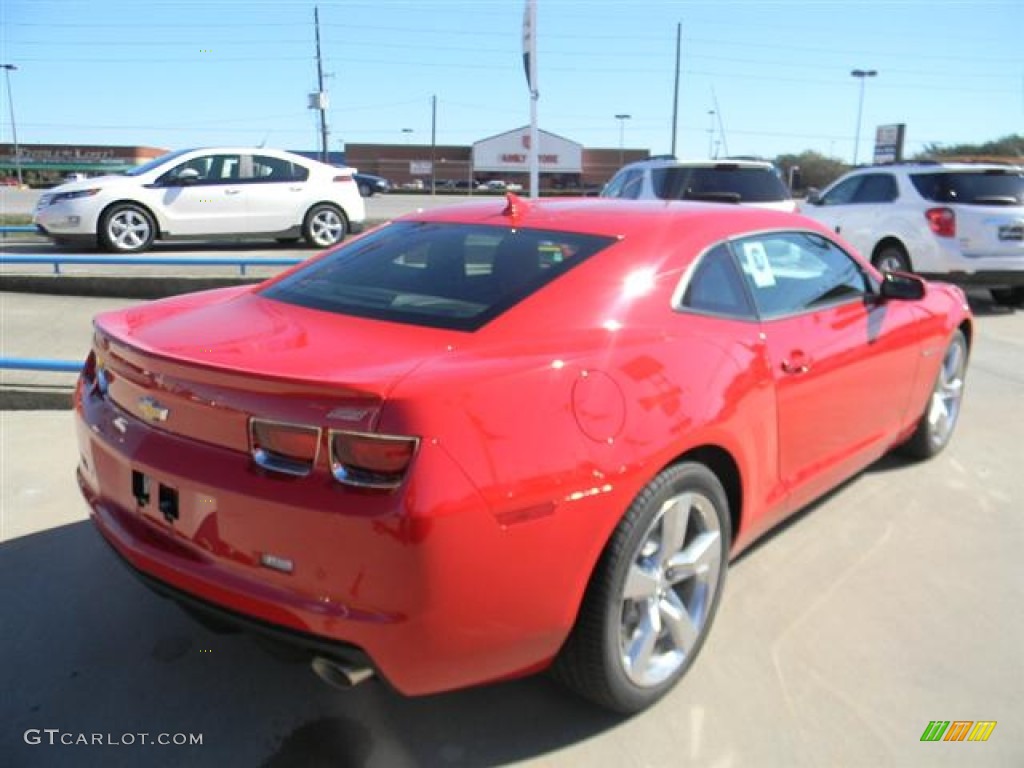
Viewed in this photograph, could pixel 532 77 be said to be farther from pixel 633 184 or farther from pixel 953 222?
pixel 953 222

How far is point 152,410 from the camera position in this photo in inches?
93.3

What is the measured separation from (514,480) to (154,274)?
7.73m

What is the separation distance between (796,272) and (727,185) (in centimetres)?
691

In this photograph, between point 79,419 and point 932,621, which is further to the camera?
point 932,621

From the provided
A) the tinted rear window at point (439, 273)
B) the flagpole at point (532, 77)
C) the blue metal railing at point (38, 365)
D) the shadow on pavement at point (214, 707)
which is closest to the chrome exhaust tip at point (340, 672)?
the shadow on pavement at point (214, 707)

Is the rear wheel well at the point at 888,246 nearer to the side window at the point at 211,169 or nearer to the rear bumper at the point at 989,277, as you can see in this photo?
the rear bumper at the point at 989,277

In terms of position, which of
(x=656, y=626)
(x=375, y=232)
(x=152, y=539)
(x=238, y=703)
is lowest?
(x=238, y=703)

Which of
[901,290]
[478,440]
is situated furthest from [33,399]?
[901,290]

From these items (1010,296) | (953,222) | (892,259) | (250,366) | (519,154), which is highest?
(519,154)

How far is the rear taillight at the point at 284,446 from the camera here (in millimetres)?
2055

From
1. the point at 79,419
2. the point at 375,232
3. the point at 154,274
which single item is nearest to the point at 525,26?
the point at 154,274

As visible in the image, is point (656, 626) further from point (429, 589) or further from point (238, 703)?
point (238, 703)

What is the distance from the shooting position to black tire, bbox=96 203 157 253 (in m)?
10.8

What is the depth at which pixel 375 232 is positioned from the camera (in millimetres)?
3590
